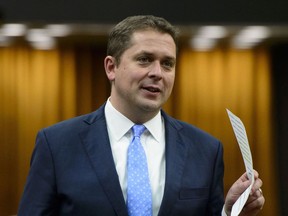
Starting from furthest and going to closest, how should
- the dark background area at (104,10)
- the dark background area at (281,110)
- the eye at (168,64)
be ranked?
the dark background area at (281,110)
the dark background area at (104,10)
the eye at (168,64)

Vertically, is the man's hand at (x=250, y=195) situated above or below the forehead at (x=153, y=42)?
below

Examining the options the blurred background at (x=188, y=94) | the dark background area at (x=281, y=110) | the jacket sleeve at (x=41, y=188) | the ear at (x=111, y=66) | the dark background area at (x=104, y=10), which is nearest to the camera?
the jacket sleeve at (x=41, y=188)

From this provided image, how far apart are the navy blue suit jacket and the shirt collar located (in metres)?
0.03

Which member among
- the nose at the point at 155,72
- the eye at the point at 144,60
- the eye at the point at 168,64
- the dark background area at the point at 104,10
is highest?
the dark background area at the point at 104,10

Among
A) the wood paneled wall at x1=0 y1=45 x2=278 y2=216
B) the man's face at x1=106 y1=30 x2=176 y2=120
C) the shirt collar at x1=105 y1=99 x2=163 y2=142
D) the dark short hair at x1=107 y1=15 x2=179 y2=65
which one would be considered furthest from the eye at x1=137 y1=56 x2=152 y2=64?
the wood paneled wall at x1=0 y1=45 x2=278 y2=216

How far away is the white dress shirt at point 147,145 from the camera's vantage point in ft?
8.07

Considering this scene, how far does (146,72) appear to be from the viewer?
2471 mm

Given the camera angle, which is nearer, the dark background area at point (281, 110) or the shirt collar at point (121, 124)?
the shirt collar at point (121, 124)

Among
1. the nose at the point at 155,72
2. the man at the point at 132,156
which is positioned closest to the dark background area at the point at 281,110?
the man at the point at 132,156

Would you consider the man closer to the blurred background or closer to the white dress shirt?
the white dress shirt

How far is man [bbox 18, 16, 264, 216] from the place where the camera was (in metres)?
2.39

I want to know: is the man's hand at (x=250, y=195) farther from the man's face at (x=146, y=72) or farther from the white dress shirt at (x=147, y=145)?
the man's face at (x=146, y=72)

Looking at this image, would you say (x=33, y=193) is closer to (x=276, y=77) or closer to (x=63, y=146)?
(x=63, y=146)

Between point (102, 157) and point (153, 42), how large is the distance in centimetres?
52
